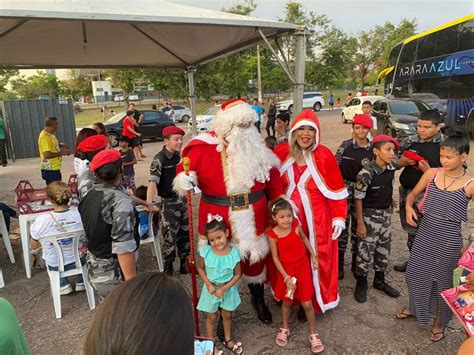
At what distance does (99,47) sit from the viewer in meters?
6.25

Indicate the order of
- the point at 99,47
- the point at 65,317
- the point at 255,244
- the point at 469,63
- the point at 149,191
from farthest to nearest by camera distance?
the point at 469,63, the point at 99,47, the point at 149,191, the point at 65,317, the point at 255,244

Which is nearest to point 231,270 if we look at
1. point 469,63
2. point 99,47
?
point 99,47

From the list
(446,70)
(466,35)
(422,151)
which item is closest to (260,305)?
(422,151)

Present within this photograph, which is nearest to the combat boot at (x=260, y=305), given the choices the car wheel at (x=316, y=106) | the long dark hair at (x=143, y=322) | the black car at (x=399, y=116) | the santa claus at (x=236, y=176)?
the santa claus at (x=236, y=176)

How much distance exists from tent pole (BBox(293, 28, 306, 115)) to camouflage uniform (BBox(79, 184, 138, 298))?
2293 millimetres

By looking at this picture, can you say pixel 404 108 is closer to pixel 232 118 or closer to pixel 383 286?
pixel 383 286

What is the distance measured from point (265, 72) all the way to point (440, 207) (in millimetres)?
28293

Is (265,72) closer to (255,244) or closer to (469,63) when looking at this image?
(469,63)

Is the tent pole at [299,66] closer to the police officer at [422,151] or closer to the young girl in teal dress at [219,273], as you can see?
the police officer at [422,151]

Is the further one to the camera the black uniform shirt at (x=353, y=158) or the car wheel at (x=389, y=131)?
the car wheel at (x=389, y=131)

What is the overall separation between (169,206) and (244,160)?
146 cm

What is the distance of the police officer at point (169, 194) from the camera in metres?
3.75

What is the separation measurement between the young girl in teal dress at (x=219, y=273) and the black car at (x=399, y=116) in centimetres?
867

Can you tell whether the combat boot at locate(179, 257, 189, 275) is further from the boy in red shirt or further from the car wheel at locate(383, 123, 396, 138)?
the car wheel at locate(383, 123, 396, 138)
